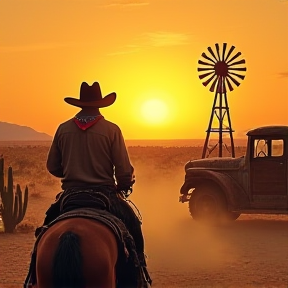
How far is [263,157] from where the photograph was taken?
16.6 m

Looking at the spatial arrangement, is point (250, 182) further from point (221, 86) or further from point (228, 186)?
point (221, 86)

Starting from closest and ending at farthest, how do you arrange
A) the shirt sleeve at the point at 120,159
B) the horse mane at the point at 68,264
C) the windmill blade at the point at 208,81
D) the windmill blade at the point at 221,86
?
the horse mane at the point at 68,264 < the shirt sleeve at the point at 120,159 < the windmill blade at the point at 208,81 < the windmill blade at the point at 221,86

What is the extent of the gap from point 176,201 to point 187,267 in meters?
12.6

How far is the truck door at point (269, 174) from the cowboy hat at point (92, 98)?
9.81 metres

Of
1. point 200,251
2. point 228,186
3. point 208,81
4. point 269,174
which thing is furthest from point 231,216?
point 208,81

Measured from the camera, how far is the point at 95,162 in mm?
6832

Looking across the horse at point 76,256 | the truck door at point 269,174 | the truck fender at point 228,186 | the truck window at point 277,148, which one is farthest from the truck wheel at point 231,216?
the horse at point 76,256

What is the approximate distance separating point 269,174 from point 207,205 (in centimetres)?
182

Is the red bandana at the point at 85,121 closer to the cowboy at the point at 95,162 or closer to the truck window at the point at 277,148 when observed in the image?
the cowboy at the point at 95,162

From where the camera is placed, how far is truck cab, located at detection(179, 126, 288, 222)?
1653cm

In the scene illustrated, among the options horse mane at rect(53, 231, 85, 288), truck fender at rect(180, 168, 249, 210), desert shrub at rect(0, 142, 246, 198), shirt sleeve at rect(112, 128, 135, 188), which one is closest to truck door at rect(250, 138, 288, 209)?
truck fender at rect(180, 168, 249, 210)

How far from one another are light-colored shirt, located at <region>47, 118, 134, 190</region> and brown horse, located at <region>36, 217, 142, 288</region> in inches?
26.9

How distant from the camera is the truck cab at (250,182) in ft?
54.2

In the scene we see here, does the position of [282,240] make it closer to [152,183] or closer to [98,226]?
[98,226]
